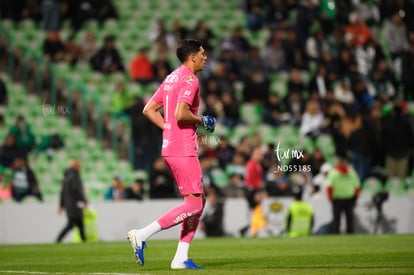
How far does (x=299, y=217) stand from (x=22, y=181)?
6272 mm

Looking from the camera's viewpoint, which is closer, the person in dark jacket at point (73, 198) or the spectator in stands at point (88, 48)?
the person in dark jacket at point (73, 198)

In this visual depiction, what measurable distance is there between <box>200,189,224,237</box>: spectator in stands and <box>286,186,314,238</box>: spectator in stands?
1.60 metres

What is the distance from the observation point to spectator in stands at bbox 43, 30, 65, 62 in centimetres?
2798

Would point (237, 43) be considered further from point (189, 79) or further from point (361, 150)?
point (189, 79)

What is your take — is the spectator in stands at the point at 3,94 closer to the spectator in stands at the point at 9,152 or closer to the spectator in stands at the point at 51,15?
the spectator in stands at the point at 9,152

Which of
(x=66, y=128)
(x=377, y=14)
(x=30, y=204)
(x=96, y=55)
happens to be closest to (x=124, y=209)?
(x=30, y=204)

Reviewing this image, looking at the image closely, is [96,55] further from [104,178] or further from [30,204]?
[30,204]

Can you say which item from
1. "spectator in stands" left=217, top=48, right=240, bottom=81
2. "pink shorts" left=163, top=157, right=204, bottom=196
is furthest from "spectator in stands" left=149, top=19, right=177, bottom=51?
"pink shorts" left=163, top=157, right=204, bottom=196

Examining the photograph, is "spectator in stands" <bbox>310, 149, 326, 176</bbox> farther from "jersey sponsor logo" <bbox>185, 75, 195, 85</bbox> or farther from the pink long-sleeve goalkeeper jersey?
"jersey sponsor logo" <bbox>185, 75, 195, 85</bbox>

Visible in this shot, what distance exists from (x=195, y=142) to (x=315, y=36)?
18791 millimetres

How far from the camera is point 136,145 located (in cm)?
2602

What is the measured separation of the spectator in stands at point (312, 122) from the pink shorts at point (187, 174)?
15505 mm

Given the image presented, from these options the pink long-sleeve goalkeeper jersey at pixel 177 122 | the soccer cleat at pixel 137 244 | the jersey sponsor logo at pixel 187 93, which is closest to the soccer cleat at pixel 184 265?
the soccer cleat at pixel 137 244

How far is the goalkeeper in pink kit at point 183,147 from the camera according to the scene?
11.6 m
